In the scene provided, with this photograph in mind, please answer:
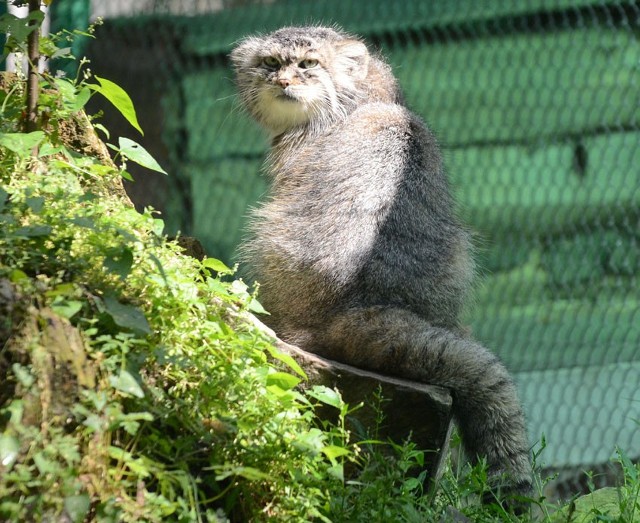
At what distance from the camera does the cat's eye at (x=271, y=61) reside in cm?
570

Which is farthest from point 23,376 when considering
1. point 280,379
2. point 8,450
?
point 280,379

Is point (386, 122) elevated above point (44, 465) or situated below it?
above

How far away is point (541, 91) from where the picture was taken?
891cm

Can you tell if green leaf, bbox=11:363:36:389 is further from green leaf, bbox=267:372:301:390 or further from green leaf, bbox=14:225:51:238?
green leaf, bbox=267:372:301:390

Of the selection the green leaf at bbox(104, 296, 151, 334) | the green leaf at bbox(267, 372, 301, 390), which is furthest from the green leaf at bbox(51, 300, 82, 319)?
the green leaf at bbox(267, 372, 301, 390)

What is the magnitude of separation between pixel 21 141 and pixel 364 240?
1.74 metres

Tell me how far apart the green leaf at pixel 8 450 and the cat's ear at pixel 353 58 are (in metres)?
3.59

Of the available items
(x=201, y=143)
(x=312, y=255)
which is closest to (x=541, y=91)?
(x=201, y=143)

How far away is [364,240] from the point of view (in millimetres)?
4730

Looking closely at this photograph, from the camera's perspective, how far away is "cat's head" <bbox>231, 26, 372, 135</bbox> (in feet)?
18.1

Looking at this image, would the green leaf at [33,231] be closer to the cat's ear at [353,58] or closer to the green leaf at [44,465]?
the green leaf at [44,465]

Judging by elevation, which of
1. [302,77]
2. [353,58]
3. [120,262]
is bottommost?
[120,262]

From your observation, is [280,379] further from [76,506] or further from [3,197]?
[3,197]

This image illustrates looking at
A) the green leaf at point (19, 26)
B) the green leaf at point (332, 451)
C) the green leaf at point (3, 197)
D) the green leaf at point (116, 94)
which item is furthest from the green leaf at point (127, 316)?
the green leaf at point (19, 26)
